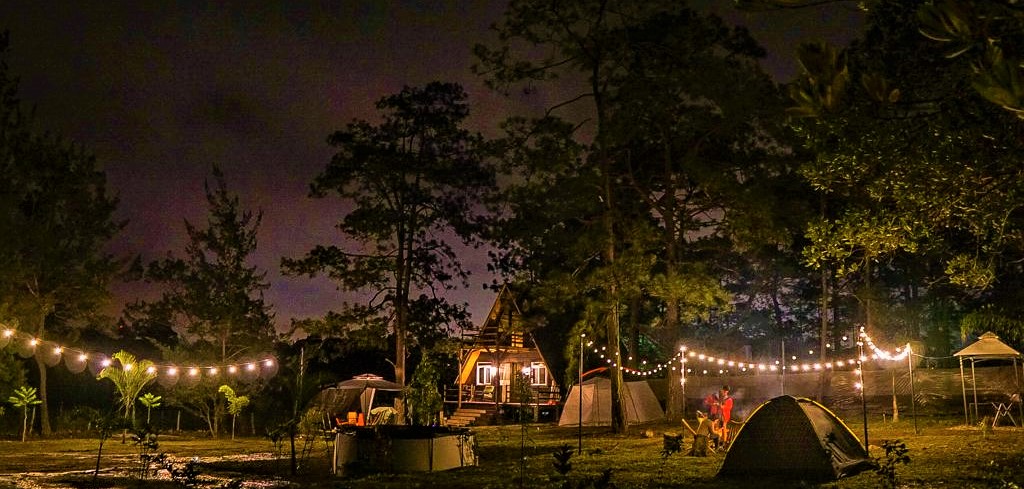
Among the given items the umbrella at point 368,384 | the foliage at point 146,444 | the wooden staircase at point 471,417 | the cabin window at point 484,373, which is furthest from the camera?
the cabin window at point 484,373

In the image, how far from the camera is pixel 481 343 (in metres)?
42.6

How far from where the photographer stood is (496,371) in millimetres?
40656

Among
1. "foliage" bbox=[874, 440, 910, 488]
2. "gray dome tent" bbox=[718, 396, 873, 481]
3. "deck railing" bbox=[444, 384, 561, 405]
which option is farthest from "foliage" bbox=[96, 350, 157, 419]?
"foliage" bbox=[874, 440, 910, 488]

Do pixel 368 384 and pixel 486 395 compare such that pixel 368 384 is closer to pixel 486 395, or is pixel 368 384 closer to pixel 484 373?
pixel 486 395

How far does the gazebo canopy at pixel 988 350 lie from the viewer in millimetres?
23750

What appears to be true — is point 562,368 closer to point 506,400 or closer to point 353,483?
point 506,400

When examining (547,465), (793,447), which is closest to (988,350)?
(793,447)

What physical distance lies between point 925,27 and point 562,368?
3776 centimetres

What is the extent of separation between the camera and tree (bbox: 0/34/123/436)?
30516 millimetres

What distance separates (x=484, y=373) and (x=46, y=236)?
22.6 m

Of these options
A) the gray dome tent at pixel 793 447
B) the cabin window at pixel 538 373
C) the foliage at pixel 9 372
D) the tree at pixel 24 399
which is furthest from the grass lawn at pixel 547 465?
the cabin window at pixel 538 373

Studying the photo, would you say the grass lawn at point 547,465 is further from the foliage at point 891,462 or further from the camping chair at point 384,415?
the camping chair at point 384,415

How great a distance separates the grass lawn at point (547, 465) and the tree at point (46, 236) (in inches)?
305

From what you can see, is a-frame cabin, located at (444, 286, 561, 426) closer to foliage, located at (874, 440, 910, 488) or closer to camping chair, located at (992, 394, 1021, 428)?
camping chair, located at (992, 394, 1021, 428)
